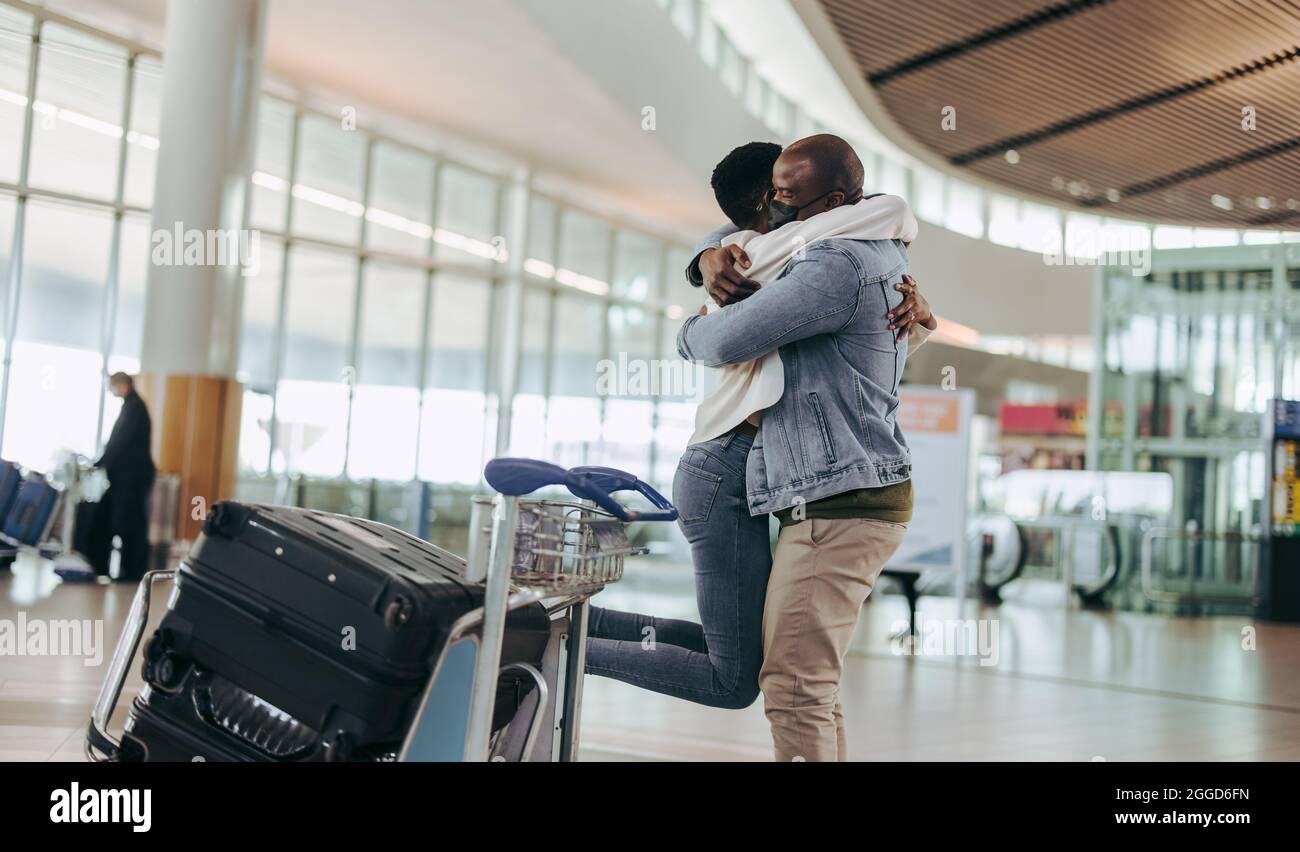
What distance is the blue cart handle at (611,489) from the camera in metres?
1.92

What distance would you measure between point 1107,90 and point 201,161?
833cm

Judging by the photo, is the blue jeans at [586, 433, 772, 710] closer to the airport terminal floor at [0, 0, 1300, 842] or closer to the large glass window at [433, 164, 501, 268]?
the airport terminal floor at [0, 0, 1300, 842]


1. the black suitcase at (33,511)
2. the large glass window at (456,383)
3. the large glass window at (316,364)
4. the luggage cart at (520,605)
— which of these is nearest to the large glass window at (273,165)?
the large glass window at (316,364)

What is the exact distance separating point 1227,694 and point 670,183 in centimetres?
1084

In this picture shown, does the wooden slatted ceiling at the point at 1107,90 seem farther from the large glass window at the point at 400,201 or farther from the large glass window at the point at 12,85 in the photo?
the large glass window at the point at 12,85

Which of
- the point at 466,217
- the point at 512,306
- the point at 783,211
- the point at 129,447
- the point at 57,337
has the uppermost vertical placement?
the point at 466,217

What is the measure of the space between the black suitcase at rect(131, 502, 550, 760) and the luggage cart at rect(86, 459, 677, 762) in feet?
0.17

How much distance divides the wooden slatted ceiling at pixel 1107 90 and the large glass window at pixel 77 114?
737 cm

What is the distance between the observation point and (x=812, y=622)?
A: 6.44ft

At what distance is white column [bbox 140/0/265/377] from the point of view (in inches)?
391

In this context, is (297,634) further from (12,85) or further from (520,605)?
(12,85)

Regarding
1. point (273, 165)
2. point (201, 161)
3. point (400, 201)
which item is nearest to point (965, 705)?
point (201, 161)

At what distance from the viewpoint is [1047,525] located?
1286 centimetres

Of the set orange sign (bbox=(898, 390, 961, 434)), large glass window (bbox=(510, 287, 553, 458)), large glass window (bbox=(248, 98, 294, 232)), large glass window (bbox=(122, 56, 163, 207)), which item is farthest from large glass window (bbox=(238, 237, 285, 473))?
orange sign (bbox=(898, 390, 961, 434))
